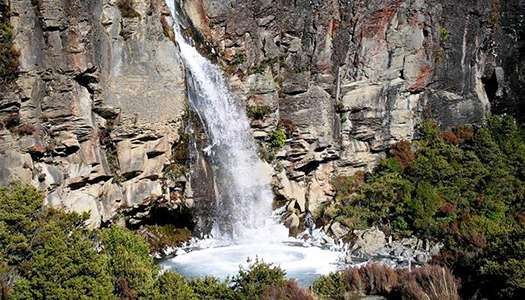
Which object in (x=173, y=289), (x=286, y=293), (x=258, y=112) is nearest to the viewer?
(x=173, y=289)

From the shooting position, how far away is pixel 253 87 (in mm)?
29875

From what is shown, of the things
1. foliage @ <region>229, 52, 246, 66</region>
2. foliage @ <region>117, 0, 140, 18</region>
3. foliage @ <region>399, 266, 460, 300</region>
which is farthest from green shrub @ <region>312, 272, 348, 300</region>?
foliage @ <region>229, 52, 246, 66</region>

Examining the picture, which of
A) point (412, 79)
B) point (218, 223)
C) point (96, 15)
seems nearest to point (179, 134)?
point (218, 223)

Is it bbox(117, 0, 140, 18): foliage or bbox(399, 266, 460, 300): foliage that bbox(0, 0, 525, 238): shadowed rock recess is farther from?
bbox(399, 266, 460, 300): foliage

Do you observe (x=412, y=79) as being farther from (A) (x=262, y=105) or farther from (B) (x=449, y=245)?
(B) (x=449, y=245)

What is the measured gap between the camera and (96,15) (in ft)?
73.9

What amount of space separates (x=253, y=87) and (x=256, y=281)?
1520cm

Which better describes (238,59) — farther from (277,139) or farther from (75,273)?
(75,273)

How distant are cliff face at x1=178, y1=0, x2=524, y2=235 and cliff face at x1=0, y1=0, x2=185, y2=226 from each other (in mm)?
5541

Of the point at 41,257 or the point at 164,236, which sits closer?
the point at 41,257

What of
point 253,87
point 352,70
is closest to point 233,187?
point 253,87

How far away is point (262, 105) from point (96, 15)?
9958 millimetres

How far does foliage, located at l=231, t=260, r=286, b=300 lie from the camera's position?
51.6 ft

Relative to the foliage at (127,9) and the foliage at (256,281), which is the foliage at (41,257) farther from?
the foliage at (127,9)
